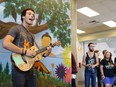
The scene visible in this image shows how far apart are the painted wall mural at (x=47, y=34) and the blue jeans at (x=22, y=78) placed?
0.66m

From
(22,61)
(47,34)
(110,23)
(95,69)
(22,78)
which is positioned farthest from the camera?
(110,23)

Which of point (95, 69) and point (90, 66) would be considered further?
point (95, 69)

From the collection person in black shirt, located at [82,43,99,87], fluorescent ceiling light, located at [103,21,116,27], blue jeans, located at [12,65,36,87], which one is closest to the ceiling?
fluorescent ceiling light, located at [103,21,116,27]

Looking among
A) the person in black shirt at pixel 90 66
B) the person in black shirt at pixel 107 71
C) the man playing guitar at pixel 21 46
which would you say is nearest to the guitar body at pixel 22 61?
the man playing guitar at pixel 21 46

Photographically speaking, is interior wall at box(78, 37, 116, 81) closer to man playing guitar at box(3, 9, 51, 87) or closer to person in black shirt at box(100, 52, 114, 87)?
person in black shirt at box(100, 52, 114, 87)

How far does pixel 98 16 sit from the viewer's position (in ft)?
29.6

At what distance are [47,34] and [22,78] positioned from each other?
1543 mm

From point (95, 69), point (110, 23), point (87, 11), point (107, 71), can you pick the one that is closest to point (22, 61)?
point (95, 69)

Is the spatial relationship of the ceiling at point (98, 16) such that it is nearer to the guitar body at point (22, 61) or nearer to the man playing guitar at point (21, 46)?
the man playing guitar at point (21, 46)

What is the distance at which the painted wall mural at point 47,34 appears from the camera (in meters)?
3.13

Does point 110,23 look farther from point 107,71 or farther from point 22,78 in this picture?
point 22,78

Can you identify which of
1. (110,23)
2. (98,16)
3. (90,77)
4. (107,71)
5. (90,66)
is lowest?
(90,77)

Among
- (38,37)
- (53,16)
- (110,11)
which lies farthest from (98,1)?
(38,37)

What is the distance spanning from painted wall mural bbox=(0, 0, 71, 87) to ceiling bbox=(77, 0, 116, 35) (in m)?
3.29
